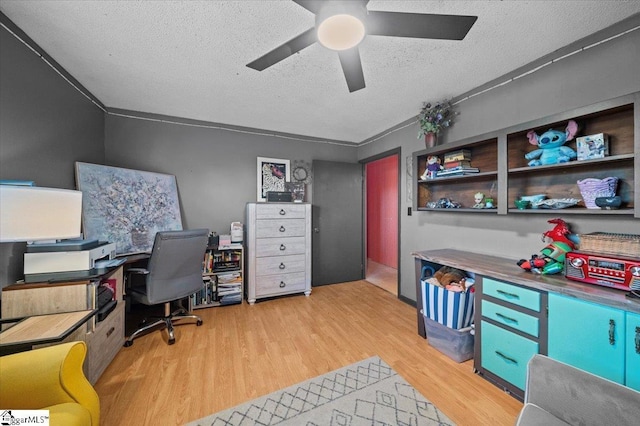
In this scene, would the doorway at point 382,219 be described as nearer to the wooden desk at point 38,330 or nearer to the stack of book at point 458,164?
the stack of book at point 458,164

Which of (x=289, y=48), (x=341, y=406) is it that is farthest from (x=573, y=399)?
(x=289, y=48)

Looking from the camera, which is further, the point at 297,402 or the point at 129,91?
the point at 129,91

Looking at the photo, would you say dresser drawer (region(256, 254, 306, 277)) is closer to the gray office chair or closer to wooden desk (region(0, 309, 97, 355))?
the gray office chair

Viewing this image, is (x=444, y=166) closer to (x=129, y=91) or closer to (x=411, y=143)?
(x=411, y=143)

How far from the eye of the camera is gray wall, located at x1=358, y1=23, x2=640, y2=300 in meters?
1.54

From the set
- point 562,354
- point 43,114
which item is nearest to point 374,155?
point 562,354

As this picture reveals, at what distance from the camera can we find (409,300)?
3168mm

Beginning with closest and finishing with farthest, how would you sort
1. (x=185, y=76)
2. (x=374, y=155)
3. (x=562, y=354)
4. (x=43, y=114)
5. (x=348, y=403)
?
1. (x=562, y=354)
2. (x=348, y=403)
3. (x=43, y=114)
4. (x=185, y=76)
5. (x=374, y=155)

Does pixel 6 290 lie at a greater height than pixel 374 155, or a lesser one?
lesser

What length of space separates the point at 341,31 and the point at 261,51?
888 millimetres

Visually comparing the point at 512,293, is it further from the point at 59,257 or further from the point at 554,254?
the point at 59,257

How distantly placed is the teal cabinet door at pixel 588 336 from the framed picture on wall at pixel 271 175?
10.5 feet

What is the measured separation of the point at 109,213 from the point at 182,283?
1190 mm

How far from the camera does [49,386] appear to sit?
1.00m
